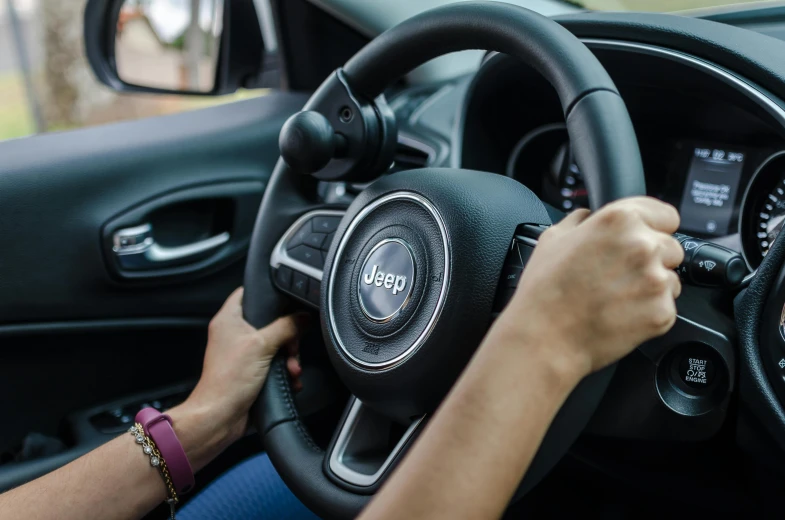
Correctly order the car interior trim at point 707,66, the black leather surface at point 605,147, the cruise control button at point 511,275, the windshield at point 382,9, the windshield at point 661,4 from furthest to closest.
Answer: the windshield at point 382,9, the windshield at point 661,4, the car interior trim at point 707,66, the cruise control button at point 511,275, the black leather surface at point 605,147

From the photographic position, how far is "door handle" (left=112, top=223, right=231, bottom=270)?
1.52 meters

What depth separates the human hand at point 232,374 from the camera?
110cm

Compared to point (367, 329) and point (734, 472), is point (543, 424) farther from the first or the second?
point (734, 472)

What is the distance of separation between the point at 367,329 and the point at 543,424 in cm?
35

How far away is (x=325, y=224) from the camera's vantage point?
1.15 meters

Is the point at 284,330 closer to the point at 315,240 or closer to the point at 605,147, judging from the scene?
the point at 315,240

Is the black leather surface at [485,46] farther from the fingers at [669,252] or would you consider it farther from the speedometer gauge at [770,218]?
the speedometer gauge at [770,218]

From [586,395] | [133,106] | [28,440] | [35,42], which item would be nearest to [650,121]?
[586,395]

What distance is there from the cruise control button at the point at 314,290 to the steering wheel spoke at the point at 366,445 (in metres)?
0.15

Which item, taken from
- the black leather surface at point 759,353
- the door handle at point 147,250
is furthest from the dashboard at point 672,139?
the door handle at point 147,250

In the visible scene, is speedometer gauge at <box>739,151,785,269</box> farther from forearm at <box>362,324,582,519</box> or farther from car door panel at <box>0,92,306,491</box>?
car door panel at <box>0,92,306,491</box>

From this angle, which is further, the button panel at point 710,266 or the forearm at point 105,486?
the forearm at point 105,486

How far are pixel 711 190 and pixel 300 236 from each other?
2.11 feet

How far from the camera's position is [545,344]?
2.06 ft
